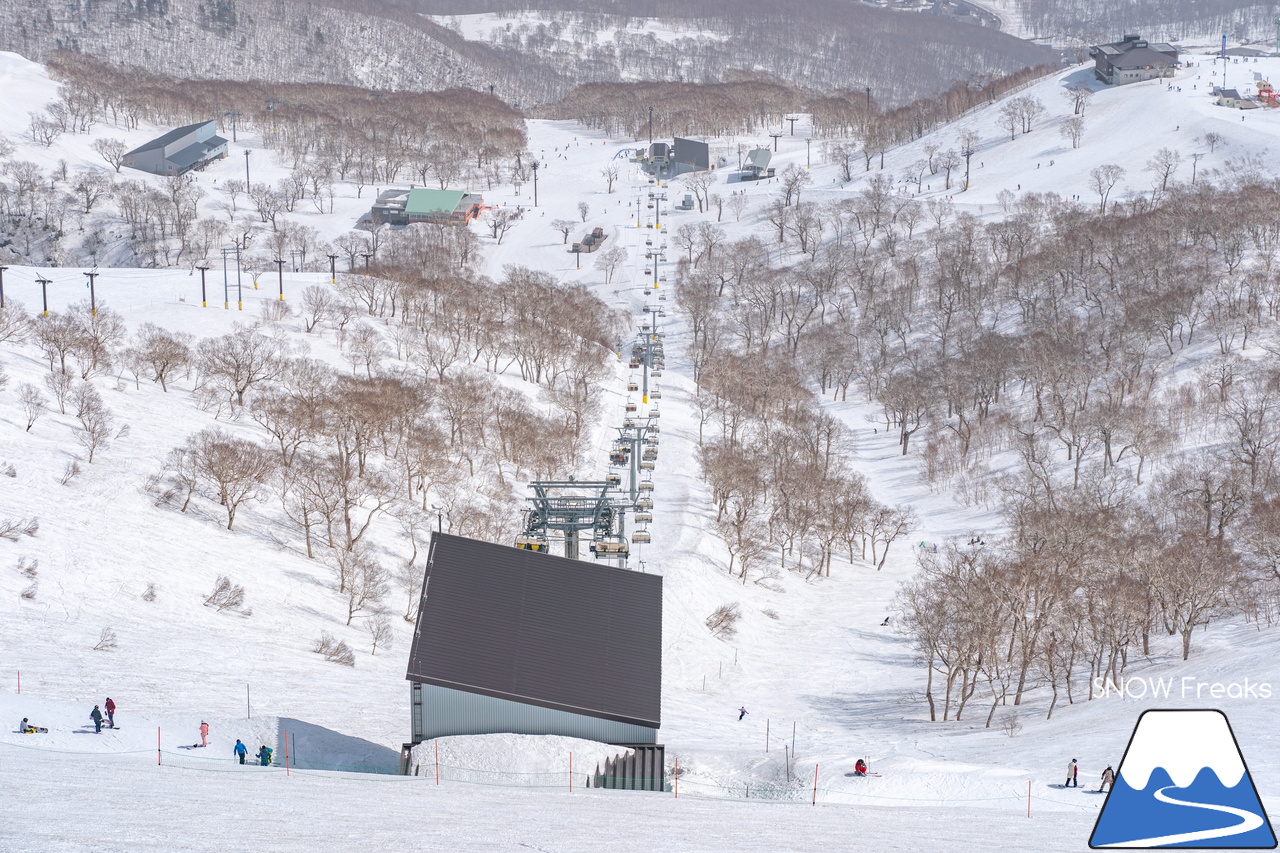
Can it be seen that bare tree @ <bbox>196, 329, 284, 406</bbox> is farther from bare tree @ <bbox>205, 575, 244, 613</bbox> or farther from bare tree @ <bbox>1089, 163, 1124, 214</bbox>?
bare tree @ <bbox>1089, 163, 1124, 214</bbox>

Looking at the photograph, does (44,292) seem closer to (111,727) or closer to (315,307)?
(315,307)

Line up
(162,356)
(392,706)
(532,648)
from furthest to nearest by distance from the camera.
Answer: (162,356) → (392,706) → (532,648)

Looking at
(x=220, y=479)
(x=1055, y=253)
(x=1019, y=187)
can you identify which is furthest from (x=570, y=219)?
(x=220, y=479)

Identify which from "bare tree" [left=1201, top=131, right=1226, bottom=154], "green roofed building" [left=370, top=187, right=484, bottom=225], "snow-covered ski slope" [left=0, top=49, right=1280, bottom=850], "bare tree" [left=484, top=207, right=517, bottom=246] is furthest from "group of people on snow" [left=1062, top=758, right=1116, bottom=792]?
"green roofed building" [left=370, top=187, right=484, bottom=225]

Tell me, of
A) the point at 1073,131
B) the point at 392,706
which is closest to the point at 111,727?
the point at 392,706

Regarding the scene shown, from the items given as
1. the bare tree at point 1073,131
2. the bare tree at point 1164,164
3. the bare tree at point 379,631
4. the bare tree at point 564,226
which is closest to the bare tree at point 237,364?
the bare tree at point 379,631

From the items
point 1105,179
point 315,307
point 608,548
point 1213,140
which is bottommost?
point 608,548

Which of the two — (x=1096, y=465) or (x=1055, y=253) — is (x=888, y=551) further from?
(x=1055, y=253)
